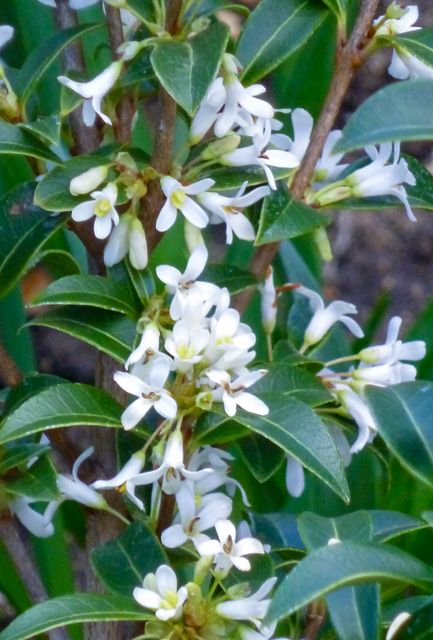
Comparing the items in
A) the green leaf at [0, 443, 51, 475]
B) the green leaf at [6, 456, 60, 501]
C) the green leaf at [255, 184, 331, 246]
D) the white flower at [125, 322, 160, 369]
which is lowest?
the green leaf at [6, 456, 60, 501]

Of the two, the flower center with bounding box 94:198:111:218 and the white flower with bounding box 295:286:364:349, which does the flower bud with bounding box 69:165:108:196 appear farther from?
the white flower with bounding box 295:286:364:349

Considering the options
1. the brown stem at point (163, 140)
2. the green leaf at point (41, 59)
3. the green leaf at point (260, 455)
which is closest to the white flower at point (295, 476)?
the green leaf at point (260, 455)

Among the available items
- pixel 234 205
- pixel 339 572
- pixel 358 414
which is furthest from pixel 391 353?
pixel 339 572

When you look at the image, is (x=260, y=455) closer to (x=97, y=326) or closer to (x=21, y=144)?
(x=97, y=326)

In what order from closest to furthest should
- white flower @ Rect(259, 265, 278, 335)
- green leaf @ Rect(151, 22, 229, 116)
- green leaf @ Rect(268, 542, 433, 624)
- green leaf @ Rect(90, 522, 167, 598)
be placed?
1. green leaf @ Rect(268, 542, 433, 624)
2. green leaf @ Rect(151, 22, 229, 116)
3. green leaf @ Rect(90, 522, 167, 598)
4. white flower @ Rect(259, 265, 278, 335)

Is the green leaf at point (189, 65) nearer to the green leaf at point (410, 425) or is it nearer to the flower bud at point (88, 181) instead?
the flower bud at point (88, 181)

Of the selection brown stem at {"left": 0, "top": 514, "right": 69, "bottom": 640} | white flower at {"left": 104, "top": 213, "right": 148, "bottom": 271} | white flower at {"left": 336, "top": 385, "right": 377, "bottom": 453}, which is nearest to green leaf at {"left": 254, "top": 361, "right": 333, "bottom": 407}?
white flower at {"left": 336, "top": 385, "right": 377, "bottom": 453}

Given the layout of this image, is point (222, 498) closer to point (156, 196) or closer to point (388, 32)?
point (156, 196)
